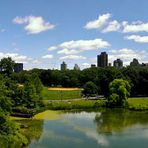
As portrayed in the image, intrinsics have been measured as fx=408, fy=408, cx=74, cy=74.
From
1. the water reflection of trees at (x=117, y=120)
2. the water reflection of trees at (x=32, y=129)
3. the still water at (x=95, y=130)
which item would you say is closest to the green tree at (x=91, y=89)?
the water reflection of trees at (x=117, y=120)

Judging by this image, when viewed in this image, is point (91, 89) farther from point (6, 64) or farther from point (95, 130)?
point (95, 130)

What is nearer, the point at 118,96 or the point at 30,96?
the point at 30,96

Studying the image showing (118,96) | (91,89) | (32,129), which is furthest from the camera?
(91,89)

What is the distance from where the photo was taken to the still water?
45.8 meters

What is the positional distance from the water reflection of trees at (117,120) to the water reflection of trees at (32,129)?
8.30m

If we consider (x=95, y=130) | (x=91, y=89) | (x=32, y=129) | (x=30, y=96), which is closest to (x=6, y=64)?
(x=30, y=96)

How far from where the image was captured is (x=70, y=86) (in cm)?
14212

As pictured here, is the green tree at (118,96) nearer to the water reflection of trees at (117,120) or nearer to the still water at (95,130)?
the water reflection of trees at (117,120)

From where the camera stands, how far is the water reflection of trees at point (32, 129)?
48.8m

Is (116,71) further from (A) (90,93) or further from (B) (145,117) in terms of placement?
(B) (145,117)

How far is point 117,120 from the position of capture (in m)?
65.5

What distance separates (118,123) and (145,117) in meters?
9.75

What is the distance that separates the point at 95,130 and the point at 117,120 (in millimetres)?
10971

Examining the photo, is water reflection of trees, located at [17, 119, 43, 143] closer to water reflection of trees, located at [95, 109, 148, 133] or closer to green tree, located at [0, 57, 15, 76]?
water reflection of trees, located at [95, 109, 148, 133]
